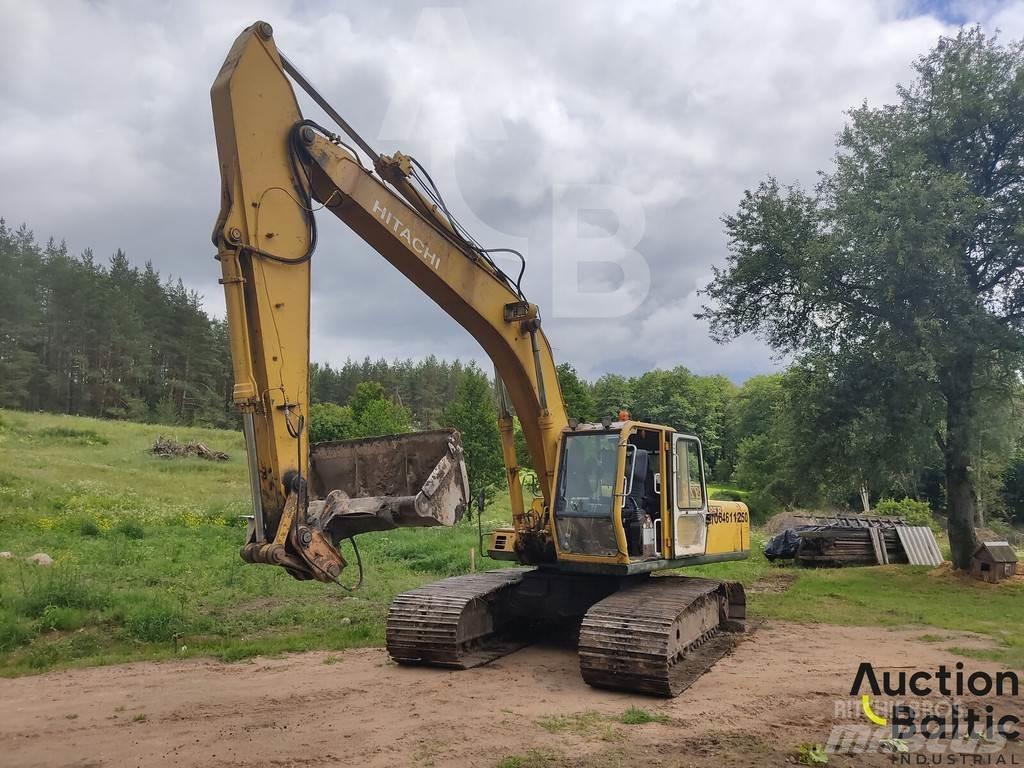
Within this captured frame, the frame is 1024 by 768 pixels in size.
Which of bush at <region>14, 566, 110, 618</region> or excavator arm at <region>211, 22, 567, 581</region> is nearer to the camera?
excavator arm at <region>211, 22, 567, 581</region>

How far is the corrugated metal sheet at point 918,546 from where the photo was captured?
18906 millimetres

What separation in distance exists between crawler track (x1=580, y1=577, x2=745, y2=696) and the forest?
865 cm

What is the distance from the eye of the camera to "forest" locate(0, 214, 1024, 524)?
629 inches

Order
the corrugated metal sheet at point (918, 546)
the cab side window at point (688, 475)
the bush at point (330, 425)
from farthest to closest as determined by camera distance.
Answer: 1. the bush at point (330, 425)
2. the corrugated metal sheet at point (918, 546)
3. the cab side window at point (688, 475)

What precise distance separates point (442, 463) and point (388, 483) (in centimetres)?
111

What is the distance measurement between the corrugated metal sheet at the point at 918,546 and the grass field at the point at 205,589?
1729 millimetres

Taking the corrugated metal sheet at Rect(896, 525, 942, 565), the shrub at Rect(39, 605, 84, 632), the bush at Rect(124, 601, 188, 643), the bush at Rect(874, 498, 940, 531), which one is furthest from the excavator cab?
the bush at Rect(874, 498, 940, 531)

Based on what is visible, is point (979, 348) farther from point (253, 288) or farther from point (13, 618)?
point (13, 618)

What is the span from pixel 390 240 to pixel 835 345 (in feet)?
40.4

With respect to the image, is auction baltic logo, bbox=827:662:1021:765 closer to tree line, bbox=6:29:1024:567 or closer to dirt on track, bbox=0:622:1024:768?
dirt on track, bbox=0:622:1024:768

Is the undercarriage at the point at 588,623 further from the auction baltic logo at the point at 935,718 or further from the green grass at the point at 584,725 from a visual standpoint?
the auction baltic logo at the point at 935,718

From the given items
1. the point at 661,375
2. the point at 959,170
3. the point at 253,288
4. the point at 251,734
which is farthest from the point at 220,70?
the point at 661,375

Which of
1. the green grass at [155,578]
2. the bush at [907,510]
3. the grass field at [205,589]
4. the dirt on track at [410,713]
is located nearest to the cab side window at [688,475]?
the dirt on track at [410,713]

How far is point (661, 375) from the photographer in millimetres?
71125
